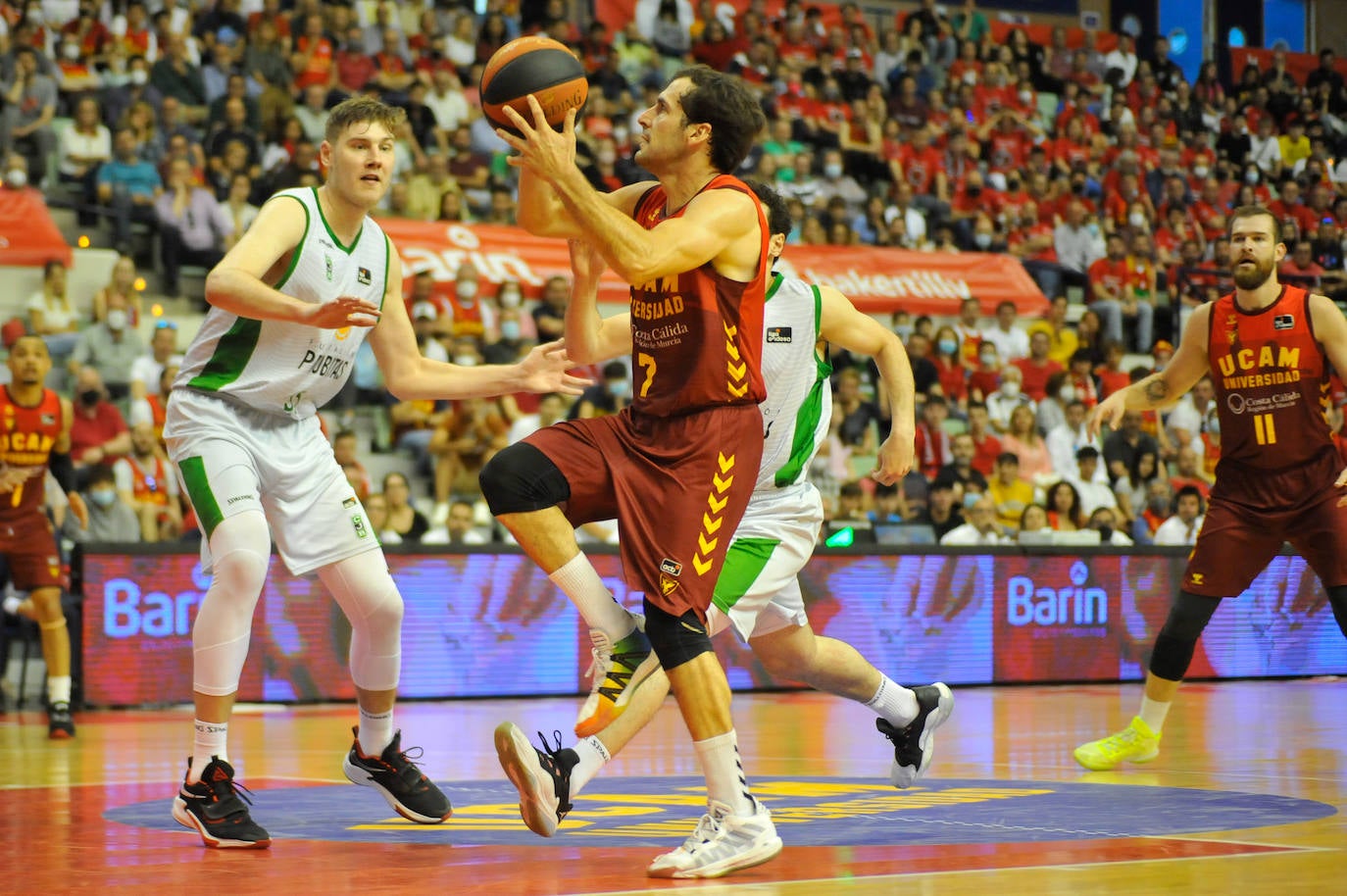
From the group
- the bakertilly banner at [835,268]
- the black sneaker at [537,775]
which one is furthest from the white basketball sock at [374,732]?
the bakertilly banner at [835,268]

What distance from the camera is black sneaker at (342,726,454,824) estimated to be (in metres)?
5.57

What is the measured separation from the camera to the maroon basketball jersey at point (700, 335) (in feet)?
15.6

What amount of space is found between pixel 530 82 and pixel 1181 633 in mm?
4208

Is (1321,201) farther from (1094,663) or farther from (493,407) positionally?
(493,407)

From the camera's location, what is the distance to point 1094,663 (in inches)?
524

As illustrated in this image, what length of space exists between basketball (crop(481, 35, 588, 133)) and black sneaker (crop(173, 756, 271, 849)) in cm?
212

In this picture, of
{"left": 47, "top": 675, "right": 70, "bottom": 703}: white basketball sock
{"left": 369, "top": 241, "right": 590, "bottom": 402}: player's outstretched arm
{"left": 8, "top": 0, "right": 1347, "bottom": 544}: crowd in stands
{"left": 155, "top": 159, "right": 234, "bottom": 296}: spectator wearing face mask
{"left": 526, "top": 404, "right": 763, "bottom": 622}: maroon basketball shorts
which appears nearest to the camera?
{"left": 526, "top": 404, "right": 763, "bottom": 622}: maroon basketball shorts

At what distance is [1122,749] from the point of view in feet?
24.2

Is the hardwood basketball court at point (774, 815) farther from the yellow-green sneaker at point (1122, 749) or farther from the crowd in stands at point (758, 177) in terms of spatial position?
the crowd in stands at point (758, 177)

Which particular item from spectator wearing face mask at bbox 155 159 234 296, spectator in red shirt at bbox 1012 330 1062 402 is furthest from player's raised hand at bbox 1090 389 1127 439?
spectator in red shirt at bbox 1012 330 1062 402

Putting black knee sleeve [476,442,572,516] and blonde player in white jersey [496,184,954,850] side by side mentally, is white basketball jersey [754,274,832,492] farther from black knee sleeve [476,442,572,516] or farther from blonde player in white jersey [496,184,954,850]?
black knee sleeve [476,442,572,516]

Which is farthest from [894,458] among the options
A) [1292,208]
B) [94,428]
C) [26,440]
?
[1292,208]

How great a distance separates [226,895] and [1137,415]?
522 inches

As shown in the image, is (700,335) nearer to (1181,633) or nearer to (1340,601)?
(1181,633)
